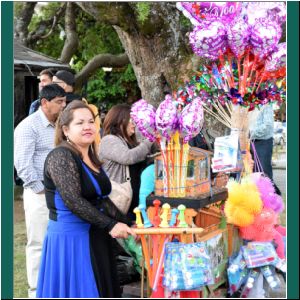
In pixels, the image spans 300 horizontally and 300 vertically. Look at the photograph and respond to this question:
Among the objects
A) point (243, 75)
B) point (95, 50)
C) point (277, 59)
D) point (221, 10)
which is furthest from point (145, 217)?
point (95, 50)

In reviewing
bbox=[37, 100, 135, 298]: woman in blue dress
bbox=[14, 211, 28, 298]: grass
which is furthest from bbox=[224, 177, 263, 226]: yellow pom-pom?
bbox=[14, 211, 28, 298]: grass

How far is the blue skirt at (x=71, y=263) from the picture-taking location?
9.49ft

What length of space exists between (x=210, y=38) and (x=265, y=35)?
0.34m

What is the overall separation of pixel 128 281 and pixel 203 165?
1154 millimetres

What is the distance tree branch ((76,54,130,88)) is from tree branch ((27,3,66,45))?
3.30 m

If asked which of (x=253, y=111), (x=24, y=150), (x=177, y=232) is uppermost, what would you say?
(x=253, y=111)

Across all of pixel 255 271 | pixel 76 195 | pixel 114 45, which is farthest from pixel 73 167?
pixel 114 45

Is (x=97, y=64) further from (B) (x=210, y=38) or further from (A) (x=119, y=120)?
(B) (x=210, y=38)

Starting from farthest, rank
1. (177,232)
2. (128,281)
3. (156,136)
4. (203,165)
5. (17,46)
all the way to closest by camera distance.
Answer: (17,46) → (128,281) → (203,165) → (156,136) → (177,232)

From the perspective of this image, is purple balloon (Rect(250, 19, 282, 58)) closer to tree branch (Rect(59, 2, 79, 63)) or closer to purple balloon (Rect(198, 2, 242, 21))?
purple balloon (Rect(198, 2, 242, 21))

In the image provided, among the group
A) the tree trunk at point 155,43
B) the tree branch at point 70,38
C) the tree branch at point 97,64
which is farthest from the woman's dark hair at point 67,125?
the tree branch at point 70,38

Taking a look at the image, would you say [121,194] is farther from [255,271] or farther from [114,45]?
[114,45]

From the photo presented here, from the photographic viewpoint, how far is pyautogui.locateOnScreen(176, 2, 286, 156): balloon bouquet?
132 inches

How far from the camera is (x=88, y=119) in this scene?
289 centimetres
